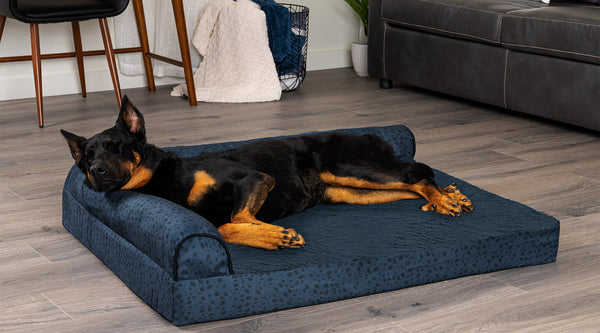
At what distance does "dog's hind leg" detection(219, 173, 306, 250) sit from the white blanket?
2.15 m

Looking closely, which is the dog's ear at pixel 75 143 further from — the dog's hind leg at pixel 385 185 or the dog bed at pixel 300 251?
the dog's hind leg at pixel 385 185

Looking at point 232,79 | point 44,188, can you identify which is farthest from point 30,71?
point 44,188

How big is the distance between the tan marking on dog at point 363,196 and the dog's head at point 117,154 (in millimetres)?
551

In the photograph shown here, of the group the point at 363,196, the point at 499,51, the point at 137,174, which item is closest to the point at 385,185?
the point at 363,196

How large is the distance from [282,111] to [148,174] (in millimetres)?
1921

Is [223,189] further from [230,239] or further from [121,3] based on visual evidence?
[121,3]

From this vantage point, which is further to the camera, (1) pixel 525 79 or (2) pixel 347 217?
(1) pixel 525 79

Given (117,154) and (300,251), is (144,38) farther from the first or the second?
(300,251)

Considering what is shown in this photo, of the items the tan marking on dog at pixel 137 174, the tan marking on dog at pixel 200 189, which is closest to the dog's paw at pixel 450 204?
the tan marking on dog at pixel 200 189

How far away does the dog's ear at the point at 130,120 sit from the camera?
1.91 m

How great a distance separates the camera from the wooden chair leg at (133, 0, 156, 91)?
4.20m

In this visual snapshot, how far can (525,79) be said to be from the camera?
3.48m

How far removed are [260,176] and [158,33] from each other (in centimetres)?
268

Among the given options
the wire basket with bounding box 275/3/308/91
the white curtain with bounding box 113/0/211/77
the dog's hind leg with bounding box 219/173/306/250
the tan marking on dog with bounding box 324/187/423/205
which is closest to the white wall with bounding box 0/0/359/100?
the white curtain with bounding box 113/0/211/77
